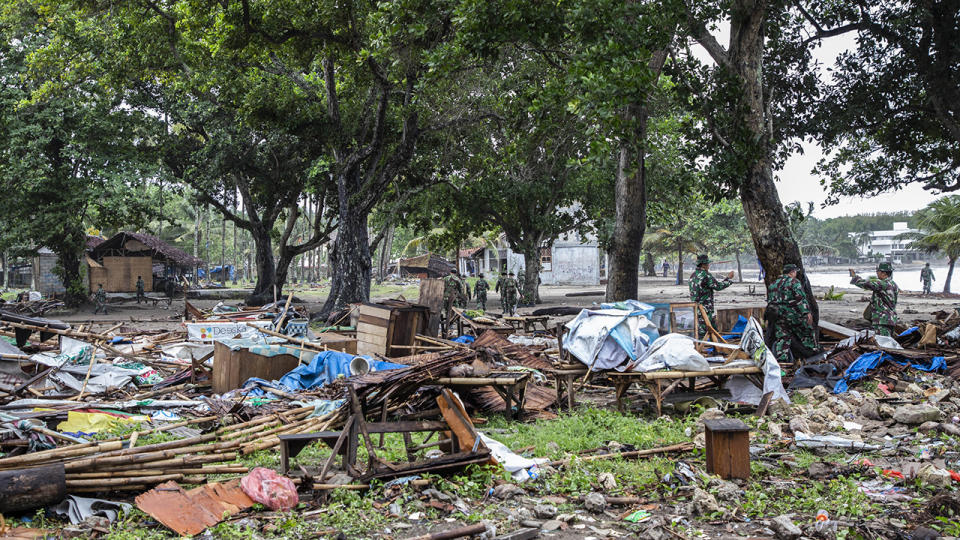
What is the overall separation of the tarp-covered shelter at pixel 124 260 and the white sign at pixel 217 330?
25.3 m

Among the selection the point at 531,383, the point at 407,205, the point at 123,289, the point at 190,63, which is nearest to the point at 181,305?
the point at 123,289

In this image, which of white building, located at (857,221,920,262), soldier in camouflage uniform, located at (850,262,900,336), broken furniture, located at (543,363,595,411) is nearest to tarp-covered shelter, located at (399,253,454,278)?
soldier in camouflage uniform, located at (850,262,900,336)

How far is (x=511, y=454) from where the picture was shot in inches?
239

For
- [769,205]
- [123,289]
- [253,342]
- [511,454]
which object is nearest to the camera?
[511,454]

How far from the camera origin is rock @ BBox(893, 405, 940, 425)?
281 inches

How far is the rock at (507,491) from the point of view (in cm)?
538

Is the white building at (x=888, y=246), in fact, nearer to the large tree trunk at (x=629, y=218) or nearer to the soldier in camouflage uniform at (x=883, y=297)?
the soldier in camouflage uniform at (x=883, y=297)

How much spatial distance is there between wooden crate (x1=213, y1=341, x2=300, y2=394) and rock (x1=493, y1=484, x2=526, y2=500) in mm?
5675

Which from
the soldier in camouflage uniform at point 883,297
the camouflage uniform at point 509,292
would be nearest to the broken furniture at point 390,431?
the soldier in camouflage uniform at point 883,297

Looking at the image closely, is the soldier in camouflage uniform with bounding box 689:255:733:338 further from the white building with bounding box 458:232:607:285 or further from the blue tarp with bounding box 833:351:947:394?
the white building with bounding box 458:232:607:285

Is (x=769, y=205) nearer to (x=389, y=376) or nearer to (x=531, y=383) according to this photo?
(x=531, y=383)

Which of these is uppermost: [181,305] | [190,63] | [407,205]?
[190,63]

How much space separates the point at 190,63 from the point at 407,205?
1029 cm

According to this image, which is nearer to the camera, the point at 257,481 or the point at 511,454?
the point at 257,481
